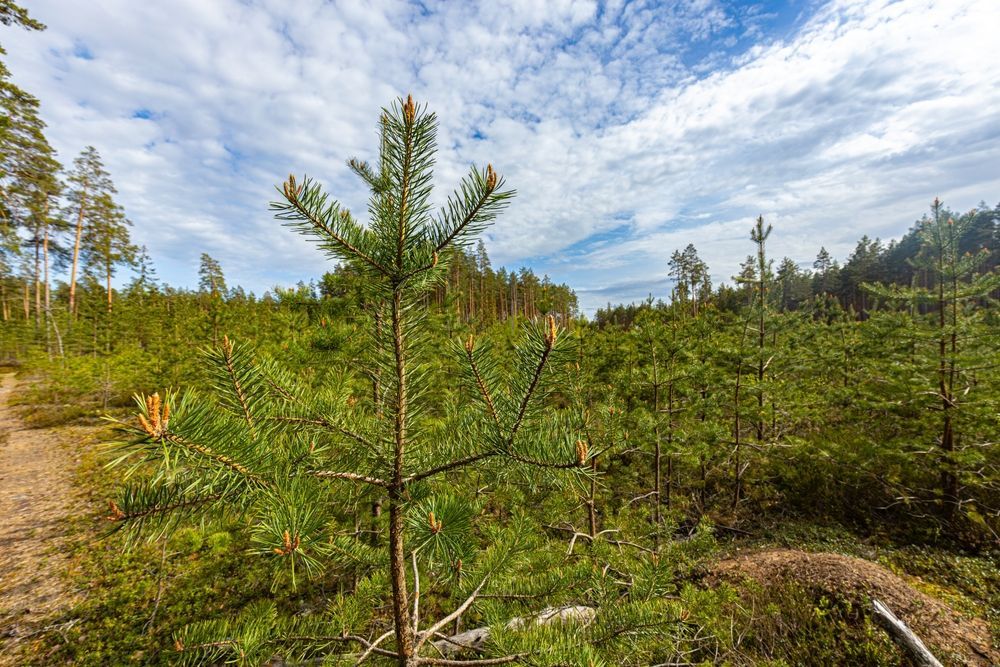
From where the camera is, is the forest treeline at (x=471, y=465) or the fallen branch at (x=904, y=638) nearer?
the forest treeline at (x=471, y=465)

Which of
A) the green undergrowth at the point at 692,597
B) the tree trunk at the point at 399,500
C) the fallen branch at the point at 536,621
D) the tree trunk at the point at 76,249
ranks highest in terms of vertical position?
the tree trunk at the point at 76,249

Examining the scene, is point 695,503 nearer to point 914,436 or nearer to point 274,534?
point 914,436

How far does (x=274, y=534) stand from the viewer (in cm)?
103

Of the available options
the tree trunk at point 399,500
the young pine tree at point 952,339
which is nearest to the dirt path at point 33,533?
the tree trunk at point 399,500

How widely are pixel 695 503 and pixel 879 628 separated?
17.0 feet

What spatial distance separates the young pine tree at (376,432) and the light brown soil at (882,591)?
622 centimetres

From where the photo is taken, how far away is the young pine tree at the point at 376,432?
1.02m

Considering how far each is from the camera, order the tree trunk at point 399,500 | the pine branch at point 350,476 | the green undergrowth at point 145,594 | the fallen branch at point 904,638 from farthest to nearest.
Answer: the green undergrowth at point 145,594 → the fallen branch at point 904,638 → the tree trunk at point 399,500 → the pine branch at point 350,476

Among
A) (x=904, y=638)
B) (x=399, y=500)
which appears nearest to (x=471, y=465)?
(x=399, y=500)

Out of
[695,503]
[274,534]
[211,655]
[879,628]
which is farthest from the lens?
[695,503]

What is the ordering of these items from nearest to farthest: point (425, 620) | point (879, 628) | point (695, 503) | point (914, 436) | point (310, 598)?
1. point (879, 628)
2. point (425, 620)
3. point (310, 598)
4. point (914, 436)
5. point (695, 503)

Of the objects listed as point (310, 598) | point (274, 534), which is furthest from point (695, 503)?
point (274, 534)

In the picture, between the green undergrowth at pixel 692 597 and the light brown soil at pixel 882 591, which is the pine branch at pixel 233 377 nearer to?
the green undergrowth at pixel 692 597

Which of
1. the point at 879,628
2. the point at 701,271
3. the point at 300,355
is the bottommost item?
the point at 879,628
